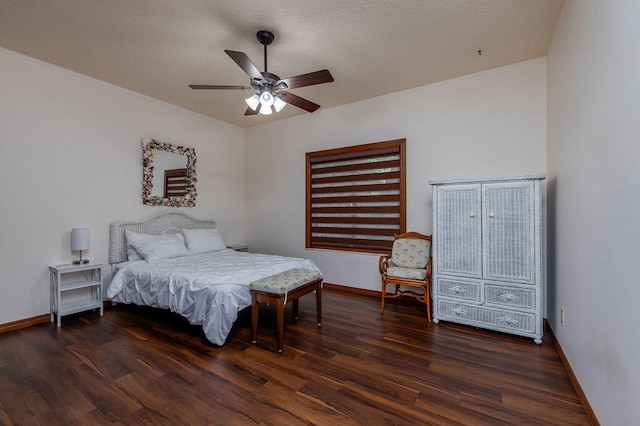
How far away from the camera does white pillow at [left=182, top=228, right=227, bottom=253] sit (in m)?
4.33

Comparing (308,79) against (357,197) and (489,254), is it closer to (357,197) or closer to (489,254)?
(357,197)

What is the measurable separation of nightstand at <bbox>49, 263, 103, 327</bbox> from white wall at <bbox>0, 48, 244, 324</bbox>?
0.49 ft

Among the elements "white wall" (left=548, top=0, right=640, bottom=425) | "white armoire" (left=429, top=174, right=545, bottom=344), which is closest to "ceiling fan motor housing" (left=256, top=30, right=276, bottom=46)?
"white armoire" (left=429, top=174, right=545, bottom=344)

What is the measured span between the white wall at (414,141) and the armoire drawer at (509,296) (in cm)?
109

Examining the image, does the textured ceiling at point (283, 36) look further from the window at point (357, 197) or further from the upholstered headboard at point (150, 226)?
the upholstered headboard at point (150, 226)

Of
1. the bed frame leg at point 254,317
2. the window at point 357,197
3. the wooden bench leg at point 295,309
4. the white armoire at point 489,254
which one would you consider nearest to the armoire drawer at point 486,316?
the white armoire at point 489,254

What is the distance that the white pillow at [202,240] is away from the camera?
4.33 m

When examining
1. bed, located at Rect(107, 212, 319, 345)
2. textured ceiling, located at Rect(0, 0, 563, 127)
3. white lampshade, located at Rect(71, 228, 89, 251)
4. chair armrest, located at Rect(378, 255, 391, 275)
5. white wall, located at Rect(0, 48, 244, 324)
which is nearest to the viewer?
textured ceiling, located at Rect(0, 0, 563, 127)

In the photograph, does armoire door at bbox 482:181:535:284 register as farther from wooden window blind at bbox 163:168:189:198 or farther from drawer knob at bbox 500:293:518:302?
wooden window blind at bbox 163:168:189:198

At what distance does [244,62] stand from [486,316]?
3.24m

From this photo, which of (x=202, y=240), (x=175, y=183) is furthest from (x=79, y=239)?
(x=175, y=183)

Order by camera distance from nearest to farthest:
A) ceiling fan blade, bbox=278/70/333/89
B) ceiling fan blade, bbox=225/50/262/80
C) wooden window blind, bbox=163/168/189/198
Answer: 1. ceiling fan blade, bbox=225/50/262/80
2. ceiling fan blade, bbox=278/70/333/89
3. wooden window blind, bbox=163/168/189/198

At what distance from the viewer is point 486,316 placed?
2973 mm

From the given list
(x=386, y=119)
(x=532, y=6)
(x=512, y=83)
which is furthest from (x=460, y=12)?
(x=386, y=119)
